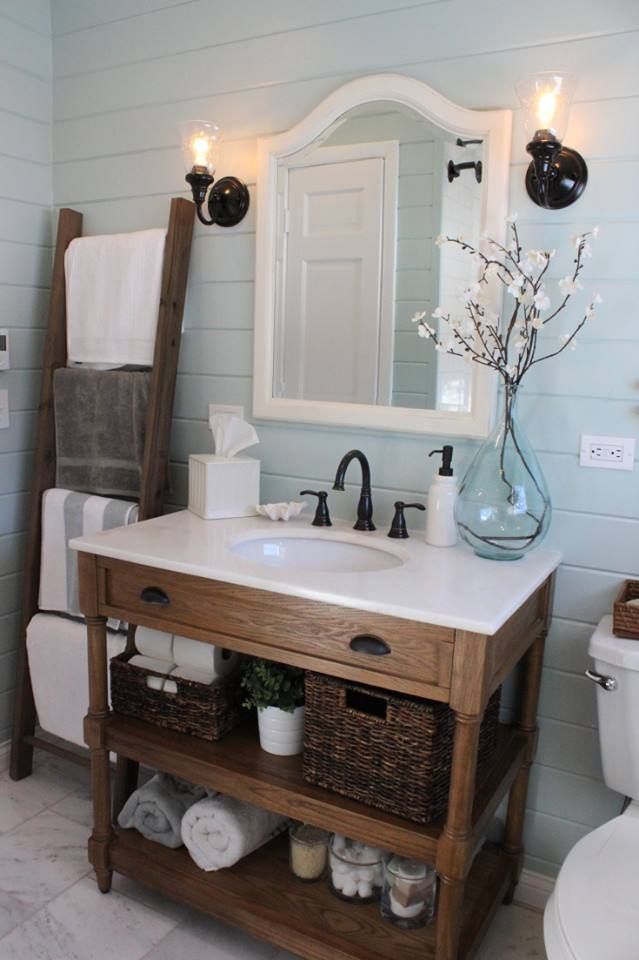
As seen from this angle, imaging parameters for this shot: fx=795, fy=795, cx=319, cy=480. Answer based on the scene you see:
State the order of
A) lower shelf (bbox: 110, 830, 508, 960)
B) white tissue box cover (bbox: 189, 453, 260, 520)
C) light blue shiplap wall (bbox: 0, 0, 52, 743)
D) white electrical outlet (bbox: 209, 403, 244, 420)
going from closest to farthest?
lower shelf (bbox: 110, 830, 508, 960)
white tissue box cover (bbox: 189, 453, 260, 520)
white electrical outlet (bbox: 209, 403, 244, 420)
light blue shiplap wall (bbox: 0, 0, 52, 743)

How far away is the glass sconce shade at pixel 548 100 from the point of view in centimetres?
156

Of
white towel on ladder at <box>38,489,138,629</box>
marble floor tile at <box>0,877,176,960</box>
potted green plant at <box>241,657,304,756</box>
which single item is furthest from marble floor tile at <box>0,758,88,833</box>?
potted green plant at <box>241,657,304,756</box>

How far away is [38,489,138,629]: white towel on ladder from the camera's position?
2.21m

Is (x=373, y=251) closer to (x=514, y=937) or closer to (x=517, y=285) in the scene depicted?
(x=517, y=285)

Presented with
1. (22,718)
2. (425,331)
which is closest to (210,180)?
(425,331)

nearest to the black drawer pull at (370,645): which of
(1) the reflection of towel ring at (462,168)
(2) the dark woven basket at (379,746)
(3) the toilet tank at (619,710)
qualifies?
(2) the dark woven basket at (379,746)

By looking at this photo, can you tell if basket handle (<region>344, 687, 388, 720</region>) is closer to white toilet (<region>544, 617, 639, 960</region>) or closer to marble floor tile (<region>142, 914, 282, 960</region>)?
white toilet (<region>544, 617, 639, 960</region>)

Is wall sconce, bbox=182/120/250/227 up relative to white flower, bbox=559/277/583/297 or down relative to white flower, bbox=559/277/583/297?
up

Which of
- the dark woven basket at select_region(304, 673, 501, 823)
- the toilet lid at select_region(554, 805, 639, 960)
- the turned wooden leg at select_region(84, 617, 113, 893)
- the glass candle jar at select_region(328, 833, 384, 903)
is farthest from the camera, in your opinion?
the turned wooden leg at select_region(84, 617, 113, 893)

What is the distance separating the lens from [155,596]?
1.70 meters

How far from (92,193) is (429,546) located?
1.51m

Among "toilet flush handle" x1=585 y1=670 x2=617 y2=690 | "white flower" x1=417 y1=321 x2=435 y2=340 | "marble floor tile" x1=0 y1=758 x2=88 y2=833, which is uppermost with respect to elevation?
"white flower" x1=417 y1=321 x2=435 y2=340

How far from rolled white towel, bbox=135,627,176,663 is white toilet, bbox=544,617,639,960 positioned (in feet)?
3.12

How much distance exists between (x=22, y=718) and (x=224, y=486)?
42.6 inches
